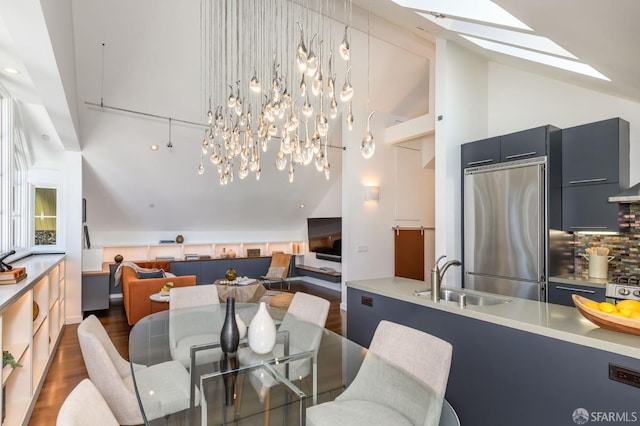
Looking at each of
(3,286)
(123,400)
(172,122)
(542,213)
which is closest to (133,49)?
(172,122)

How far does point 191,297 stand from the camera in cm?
328

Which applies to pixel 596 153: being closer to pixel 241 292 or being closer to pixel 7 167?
pixel 241 292

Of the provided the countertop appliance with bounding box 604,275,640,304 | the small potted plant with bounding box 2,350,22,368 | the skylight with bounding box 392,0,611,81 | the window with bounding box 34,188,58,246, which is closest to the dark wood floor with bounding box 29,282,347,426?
the small potted plant with bounding box 2,350,22,368

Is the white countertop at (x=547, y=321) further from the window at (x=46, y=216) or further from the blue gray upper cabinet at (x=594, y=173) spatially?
the window at (x=46, y=216)

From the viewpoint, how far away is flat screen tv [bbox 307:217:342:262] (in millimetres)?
7184

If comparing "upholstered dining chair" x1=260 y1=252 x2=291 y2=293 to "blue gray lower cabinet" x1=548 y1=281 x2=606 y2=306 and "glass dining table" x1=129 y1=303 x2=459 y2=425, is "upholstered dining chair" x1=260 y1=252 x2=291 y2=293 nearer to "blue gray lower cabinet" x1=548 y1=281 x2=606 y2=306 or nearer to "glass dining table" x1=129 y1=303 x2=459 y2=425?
"glass dining table" x1=129 y1=303 x2=459 y2=425

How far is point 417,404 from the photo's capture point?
152 cm

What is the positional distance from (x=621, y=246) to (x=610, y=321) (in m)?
2.40

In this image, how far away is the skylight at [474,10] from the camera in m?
2.50

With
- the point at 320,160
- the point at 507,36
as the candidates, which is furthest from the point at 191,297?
the point at 507,36

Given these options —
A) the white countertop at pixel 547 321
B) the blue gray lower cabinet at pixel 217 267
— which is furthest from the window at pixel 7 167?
the white countertop at pixel 547 321

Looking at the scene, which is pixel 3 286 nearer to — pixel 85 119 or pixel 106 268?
pixel 85 119

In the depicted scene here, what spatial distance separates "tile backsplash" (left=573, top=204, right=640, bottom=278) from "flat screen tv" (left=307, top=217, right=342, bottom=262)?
4.18 metres

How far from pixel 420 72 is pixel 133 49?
4715 millimetres
